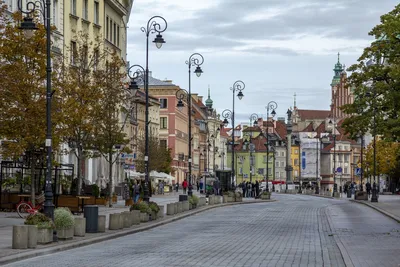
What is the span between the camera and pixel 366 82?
180ft

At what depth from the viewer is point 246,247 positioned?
86.2 ft

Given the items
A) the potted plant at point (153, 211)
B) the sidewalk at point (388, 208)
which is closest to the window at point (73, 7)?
the sidewalk at point (388, 208)

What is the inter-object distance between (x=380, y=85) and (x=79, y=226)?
983 inches

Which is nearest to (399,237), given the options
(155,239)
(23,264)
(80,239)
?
(155,239)

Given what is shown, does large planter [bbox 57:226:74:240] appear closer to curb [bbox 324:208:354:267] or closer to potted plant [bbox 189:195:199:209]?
curb [bbox 324:208:354:267]

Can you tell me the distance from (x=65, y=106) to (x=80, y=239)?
518 inches

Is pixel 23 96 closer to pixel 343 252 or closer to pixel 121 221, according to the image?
pixel 121 221

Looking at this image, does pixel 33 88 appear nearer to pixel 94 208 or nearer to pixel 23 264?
pixel 94 208

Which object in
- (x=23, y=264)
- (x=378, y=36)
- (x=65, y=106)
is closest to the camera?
(x=23, y=264)

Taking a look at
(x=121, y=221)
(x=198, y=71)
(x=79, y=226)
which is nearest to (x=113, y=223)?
(x=121, y=221)

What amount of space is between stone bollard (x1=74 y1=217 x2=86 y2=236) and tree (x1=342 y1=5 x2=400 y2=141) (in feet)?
72.0

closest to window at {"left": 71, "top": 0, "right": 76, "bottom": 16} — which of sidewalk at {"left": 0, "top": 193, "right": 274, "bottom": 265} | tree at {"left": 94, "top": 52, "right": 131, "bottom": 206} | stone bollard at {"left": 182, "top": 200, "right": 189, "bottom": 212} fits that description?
tree at {"left": 94, "top": 52, "right": 131, "bottom": 206}

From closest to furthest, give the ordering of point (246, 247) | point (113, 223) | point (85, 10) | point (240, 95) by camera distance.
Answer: point (246, 247), point (113, 223), point (85, 10), point (240, 95)

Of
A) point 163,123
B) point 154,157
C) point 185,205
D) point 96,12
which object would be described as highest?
point 96,12
